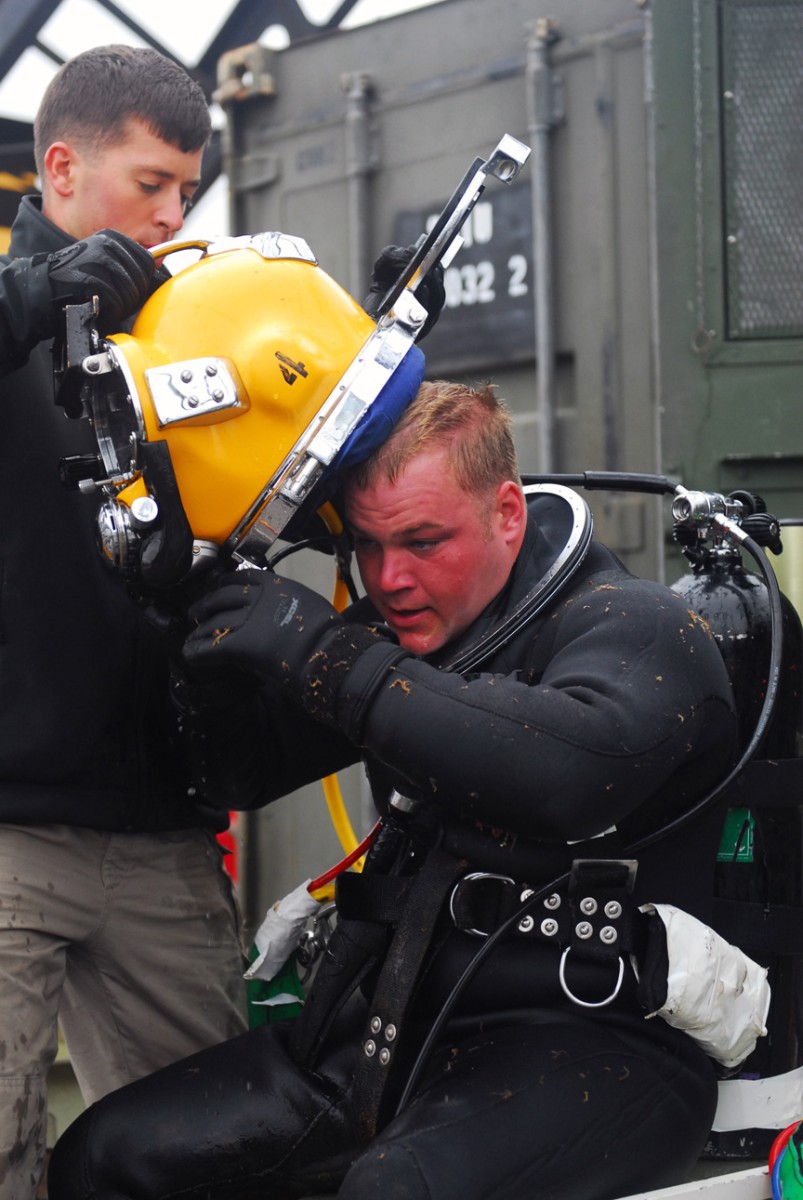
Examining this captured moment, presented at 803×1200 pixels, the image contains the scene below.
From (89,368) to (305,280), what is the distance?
1.10 ft

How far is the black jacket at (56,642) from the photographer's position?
2268 millimetres

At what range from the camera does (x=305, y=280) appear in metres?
2.06

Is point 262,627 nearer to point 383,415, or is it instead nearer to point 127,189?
point 383,415

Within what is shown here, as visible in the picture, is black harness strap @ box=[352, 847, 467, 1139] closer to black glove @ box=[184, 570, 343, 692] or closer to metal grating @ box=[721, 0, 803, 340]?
black glove @ box=[184, 570, 343, 692]

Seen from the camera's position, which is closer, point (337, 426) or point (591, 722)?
point (591, 722)

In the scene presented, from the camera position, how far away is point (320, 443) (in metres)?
1.96

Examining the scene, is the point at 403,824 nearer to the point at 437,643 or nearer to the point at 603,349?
the point at 437,643

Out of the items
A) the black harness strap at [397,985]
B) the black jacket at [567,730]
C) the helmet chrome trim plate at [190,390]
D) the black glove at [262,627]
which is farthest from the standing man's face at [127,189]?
the black harness strap at [397,985]

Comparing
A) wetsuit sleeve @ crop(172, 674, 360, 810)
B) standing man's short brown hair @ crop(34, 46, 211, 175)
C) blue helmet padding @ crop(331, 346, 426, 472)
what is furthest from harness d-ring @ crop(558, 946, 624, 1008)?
standing man's short brown hair @ crop(34, 46, 211, 175)

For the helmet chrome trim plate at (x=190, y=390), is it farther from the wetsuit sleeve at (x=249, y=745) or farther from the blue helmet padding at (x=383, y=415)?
the wetsuit sleeve at (x=249, y=745)

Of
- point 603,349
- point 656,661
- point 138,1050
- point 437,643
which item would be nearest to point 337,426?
point 437,643

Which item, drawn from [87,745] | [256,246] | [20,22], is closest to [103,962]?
[87,745]

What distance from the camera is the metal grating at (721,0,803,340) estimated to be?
3191 millimetres

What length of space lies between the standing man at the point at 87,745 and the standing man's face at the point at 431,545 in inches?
17.8
